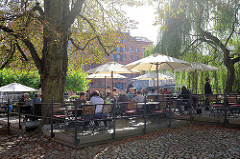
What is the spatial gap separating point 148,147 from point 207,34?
1127 cm

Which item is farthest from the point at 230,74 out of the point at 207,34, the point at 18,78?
the point at 18,78

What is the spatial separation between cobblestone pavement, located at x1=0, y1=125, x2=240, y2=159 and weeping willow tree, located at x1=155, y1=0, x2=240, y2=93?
26.2 feet

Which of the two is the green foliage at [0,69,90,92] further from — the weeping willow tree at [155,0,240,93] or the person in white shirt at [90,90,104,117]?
the person in white shirt at [90,90,104,117]

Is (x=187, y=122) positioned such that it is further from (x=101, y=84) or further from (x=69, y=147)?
(x=101, y=84)

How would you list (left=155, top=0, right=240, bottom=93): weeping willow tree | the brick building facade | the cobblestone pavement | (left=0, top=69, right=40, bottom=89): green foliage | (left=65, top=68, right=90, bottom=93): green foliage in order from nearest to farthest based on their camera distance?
the cobblestone pavement → (left=155, top=0, right=240, bottom=93): weeping willow tree → (left=0, top=69, right=40, bottom=89): green foliage → (left=65, top=68, right=90, bottom=93): green foliage → the brick building facade

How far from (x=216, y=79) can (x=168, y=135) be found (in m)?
9.78

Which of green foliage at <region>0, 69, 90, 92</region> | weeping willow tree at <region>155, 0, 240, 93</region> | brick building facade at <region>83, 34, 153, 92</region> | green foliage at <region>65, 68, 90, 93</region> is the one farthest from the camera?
brick building facade at <region>83, 34, 153, 92</region>

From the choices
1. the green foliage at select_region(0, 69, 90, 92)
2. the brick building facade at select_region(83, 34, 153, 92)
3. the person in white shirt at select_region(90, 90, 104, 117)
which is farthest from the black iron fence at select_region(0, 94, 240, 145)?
the brick building facade at select_region(83, 34, 153, 92)

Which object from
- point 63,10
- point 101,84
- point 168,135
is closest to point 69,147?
point 168,135

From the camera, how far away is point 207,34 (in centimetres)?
1500

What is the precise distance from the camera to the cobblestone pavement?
17.9 ft

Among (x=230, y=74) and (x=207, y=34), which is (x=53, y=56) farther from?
(x=230, y=74)

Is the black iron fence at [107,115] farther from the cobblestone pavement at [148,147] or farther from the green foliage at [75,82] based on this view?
the green foliage at [75,82]

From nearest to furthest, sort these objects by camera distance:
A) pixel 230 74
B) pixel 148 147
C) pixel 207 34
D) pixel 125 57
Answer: pixel 148 147, pixel 230 74, pixel 207 34, pixel 125 57
